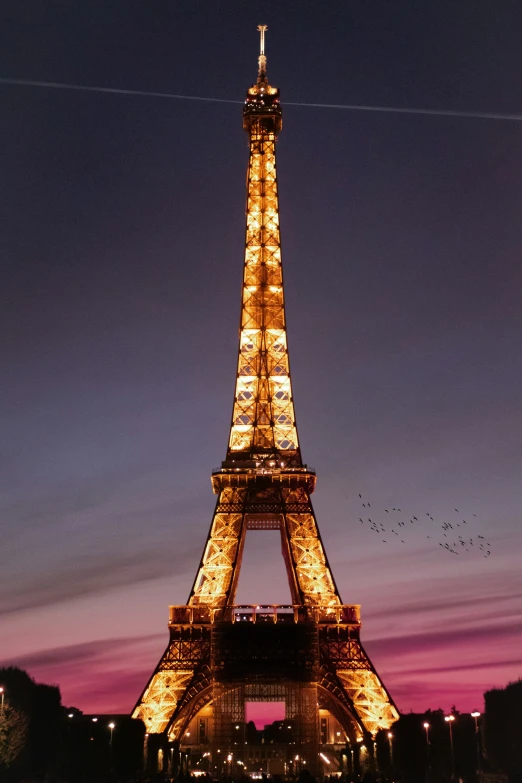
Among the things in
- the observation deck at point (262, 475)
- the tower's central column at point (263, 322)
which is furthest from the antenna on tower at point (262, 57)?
the observation deck at point (262, 475)

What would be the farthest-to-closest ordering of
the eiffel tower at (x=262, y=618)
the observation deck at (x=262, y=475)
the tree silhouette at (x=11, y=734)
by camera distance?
the observation deck at (x=262, y=475)
the eiffel tower at (x=262, y=618)
the tree silhouette at (x=11, y=734)

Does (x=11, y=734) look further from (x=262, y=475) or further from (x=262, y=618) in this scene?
(x=262, y=475)

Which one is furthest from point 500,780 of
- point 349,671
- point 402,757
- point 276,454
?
point 276,454

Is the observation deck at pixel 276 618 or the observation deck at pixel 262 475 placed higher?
the observation deck at pixel 262 475

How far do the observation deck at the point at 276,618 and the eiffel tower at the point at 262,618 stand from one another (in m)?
0.09

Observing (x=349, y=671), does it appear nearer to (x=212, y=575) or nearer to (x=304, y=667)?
(x=304, y=667)

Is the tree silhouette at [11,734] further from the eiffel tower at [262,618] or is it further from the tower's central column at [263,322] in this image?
the tower's central column at [263,322]

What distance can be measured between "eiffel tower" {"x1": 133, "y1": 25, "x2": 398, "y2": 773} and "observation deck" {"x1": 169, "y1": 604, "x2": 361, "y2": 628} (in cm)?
9

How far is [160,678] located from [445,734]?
24625mm

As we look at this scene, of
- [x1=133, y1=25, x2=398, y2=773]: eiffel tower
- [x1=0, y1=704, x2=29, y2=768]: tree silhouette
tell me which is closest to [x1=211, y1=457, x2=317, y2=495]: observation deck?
[x1=133, y1=25, x2=398, y2=773]: eiffel tower

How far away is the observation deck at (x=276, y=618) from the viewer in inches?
3233

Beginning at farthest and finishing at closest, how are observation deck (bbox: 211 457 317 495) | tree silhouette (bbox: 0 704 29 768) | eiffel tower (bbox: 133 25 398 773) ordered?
observation deck (bbox: 211 457 317 495), eiffel tower (bbox: 133 25 398 773), tree silhouette (bbox: 0 704 29 768)

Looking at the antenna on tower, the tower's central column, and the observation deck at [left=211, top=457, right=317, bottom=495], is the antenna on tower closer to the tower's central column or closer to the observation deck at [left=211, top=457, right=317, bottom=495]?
the tower's central column

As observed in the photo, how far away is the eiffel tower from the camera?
7988 cm
